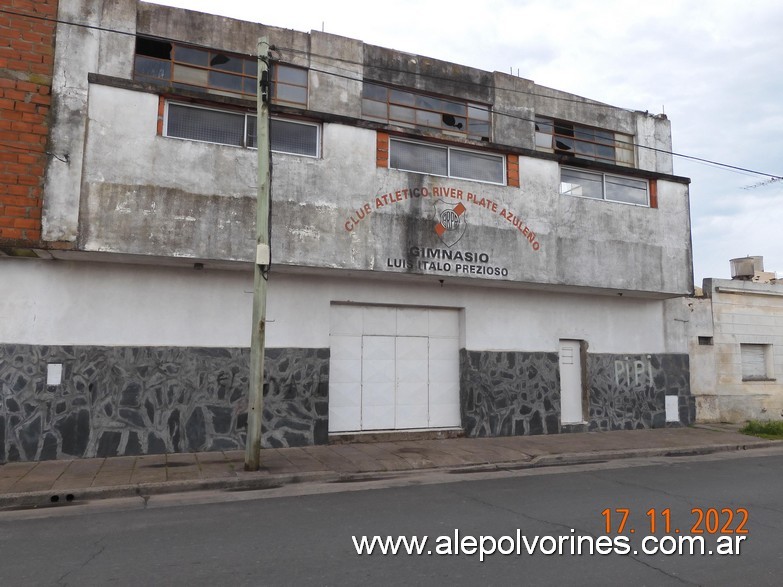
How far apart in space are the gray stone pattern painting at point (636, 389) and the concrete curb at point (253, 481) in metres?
2.97

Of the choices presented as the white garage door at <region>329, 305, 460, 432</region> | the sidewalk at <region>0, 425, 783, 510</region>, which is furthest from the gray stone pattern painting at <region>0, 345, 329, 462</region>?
the white garage door at <region>329, 305, 460, 432</region>

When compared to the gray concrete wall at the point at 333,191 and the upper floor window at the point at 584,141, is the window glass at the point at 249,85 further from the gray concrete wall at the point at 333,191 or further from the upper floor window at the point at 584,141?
the upper floor window at the point at 584,141

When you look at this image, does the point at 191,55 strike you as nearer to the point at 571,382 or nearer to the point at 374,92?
the point at 374,92

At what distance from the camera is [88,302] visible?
441 inches

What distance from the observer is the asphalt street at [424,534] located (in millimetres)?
5168

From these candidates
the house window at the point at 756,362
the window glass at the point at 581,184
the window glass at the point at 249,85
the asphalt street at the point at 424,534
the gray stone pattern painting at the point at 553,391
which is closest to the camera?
the asphalt street at the point at 424,534

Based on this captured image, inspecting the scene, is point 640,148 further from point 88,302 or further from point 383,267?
point 88,302

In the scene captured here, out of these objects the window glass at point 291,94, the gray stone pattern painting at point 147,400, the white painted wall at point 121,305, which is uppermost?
the window glass at point 291,94

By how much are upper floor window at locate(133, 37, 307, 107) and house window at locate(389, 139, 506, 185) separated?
2318 mm

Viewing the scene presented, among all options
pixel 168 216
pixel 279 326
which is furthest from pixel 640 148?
pixel 168 216

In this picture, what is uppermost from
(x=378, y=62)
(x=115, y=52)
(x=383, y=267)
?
(x=378, y=62)

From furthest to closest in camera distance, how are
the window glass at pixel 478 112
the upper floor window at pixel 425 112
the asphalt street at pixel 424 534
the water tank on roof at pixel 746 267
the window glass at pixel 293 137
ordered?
the water tank on roof at pixel 746 267 → the window glass at pixel 478 112 → the upper floor window at pixel 425 112 → the window glass at pixel 293 137 → the asphalt street at pixel 424 534

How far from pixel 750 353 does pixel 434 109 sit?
11.8 m

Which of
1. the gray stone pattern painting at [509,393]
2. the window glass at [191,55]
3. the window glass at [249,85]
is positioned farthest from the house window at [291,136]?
the gray stone pattern painting at [509,393]
